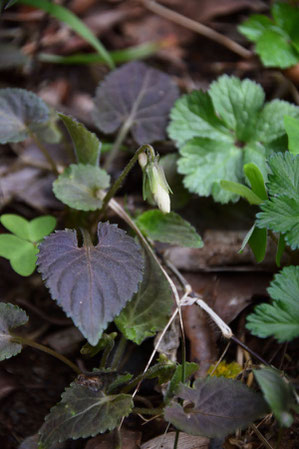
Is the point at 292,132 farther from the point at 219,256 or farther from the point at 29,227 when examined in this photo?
the point at 29,227

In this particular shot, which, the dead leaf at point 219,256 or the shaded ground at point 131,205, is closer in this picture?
the shaded ground at point 131,205

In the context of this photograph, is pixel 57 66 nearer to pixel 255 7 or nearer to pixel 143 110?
pixel 143 110

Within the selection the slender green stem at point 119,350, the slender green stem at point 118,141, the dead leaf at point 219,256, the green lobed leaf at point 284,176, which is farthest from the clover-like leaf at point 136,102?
the slender green stem at point 119,350

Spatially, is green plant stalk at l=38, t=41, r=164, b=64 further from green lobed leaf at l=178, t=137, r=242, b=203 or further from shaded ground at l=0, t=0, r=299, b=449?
green lobed leaf at l=178, t=137, r=242, b=203

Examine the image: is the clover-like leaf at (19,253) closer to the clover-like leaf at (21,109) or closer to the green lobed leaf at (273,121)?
the clover-like leaf at (21,109)

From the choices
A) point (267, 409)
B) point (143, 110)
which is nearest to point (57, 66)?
point (143, 110)

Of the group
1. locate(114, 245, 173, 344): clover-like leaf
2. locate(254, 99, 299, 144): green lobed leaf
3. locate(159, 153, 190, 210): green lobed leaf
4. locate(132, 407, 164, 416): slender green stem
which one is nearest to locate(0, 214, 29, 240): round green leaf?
locate(114, 245, 173, 344): clover-like leaf
